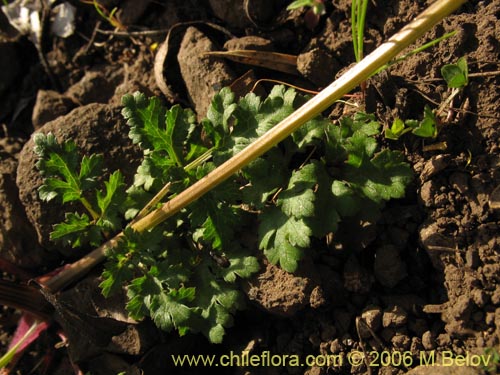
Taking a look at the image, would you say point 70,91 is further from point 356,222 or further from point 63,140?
point 356,222

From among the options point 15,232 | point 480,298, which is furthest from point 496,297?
point 15,232

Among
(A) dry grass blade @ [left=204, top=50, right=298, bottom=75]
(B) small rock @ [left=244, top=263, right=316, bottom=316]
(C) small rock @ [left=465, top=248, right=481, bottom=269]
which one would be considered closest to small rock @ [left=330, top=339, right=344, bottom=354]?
(B) small rock @ [left=244, top=263, right=316, bottom=316]

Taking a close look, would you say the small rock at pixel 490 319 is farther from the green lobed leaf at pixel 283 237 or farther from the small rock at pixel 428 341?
the green lobed leaf at pixel 283 237

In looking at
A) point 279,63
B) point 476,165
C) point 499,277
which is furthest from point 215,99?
point 499,277

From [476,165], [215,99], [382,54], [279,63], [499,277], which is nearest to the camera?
[382,54]

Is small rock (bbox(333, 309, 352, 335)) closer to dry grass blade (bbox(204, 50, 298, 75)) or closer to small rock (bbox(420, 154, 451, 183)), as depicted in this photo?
small rock (bbox(420, 154, 451, 183))

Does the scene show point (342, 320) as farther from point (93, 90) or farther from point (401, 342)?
point (93, 90)
